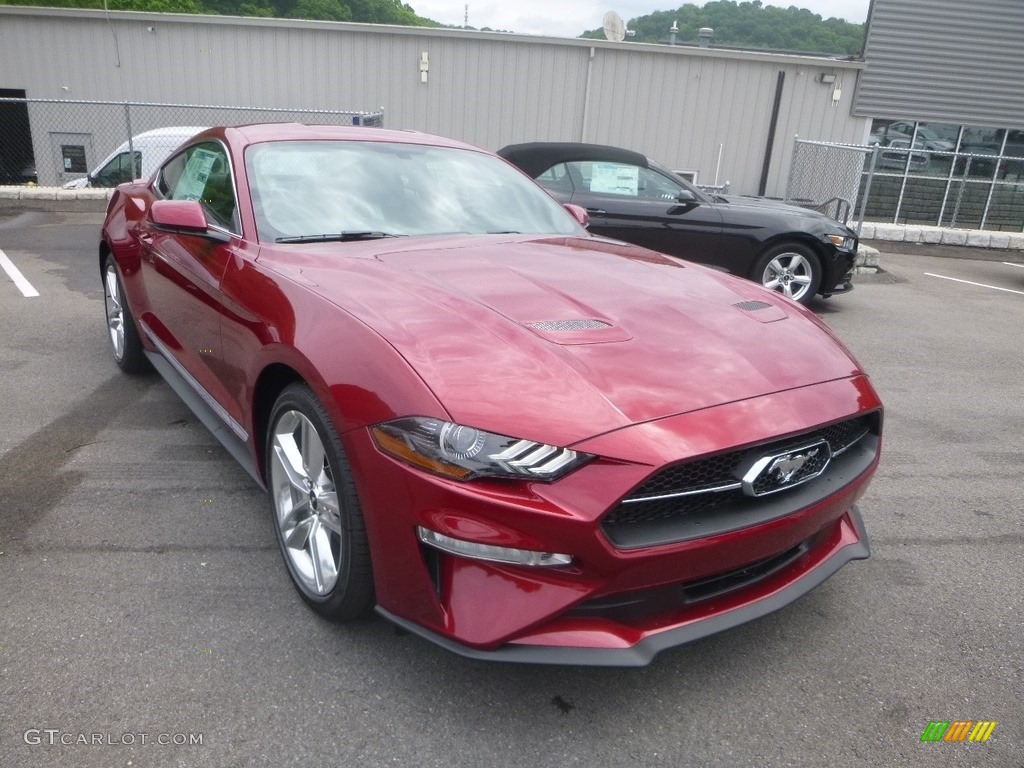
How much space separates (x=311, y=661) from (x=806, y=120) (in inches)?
694

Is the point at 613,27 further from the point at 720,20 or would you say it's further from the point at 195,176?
the point at 720,20

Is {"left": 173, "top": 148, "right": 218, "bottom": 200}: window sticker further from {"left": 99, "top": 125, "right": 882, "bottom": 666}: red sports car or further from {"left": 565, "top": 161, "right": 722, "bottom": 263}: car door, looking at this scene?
{"left": 565, "top": 161, "right": 722, "bottom": 263}: car door

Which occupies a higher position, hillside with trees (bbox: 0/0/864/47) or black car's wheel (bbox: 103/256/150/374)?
hillside with trees (bbox: 0/0/864/47)

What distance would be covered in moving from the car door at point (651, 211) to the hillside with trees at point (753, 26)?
35.8 metres

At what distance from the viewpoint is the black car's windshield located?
318 cm

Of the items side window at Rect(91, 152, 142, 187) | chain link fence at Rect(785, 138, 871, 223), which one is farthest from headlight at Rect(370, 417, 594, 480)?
side window at Rect(91, 152, 142, 187)

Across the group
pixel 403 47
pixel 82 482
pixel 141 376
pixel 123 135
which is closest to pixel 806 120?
pixel 403 47

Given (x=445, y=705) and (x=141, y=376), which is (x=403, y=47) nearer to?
(x=141, y=376)

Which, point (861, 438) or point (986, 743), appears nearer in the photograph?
point (986, 743)

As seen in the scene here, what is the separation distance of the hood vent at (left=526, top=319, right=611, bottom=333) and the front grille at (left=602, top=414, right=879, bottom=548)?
23.2 inches

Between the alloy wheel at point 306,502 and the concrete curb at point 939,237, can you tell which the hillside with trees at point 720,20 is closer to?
the concrete curb at point 939,237

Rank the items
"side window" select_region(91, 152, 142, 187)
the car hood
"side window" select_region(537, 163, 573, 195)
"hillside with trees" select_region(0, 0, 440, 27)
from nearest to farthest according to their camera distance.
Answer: the car hood → "side window" select_region(537, 163, 573, 195) → "side window" select_region(91, 152, 142, 187) → "hillside with trees" select_region(0, 0, 440, 27)

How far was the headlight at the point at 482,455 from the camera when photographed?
190 cm

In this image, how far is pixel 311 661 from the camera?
2.35m
